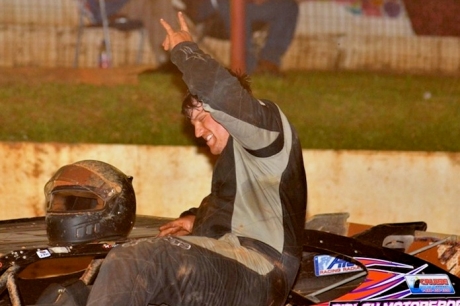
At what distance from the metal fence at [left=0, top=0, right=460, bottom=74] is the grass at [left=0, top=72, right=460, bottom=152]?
720 millimetres

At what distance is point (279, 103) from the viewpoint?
9711 mm

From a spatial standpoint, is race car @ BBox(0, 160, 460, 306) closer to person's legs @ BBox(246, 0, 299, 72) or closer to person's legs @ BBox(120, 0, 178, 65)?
person's legs @ BBox(120, 0, 178, 65)

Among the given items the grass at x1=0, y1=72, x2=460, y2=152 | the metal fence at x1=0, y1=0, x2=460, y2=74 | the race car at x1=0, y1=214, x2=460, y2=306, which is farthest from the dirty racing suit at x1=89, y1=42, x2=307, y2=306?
the metal fence at x1=0, y1=0, x2=460, y2=74

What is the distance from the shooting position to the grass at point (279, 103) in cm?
887

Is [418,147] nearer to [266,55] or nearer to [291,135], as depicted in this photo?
[266,55]

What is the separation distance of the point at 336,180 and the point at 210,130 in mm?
3604

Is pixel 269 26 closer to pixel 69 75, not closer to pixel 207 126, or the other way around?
pixel 69 75

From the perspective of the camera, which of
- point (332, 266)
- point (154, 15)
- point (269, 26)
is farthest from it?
point (269, 26)

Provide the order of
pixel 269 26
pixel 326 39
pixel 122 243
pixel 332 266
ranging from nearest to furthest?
pixel 122 243
pixel 332 266
pixel 269 26
pixel 326 39

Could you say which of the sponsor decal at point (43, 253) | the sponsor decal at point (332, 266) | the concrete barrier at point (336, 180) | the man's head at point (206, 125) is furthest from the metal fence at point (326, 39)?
the sponsor decal at point (43, 253)

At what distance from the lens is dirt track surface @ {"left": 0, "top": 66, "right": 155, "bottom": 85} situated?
976 centimetres

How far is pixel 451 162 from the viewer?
8.02 m

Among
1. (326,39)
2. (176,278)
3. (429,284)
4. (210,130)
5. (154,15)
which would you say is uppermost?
(154,15)

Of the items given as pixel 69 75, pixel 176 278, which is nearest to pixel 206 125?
pixel 176 278
